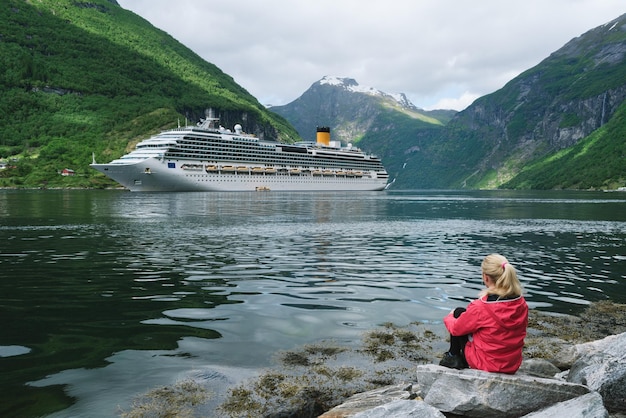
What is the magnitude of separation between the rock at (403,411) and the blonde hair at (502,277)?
80.2 inches

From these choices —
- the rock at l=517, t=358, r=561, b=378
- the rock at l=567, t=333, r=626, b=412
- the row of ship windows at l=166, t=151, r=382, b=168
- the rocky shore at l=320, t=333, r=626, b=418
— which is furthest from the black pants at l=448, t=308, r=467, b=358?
the row of ship windows at l=166, t=151, r=382, b=168

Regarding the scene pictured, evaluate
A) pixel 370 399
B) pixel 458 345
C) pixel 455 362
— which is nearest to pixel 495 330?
pixel 458 345

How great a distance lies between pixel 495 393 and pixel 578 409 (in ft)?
3.70

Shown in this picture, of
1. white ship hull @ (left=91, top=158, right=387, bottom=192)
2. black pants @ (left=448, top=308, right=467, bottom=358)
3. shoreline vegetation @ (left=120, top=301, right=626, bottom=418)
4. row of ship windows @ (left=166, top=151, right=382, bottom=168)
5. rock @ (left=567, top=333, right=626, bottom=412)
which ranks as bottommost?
shoreline vegetation @ (left=120, top=301, right=626, bottom=418)

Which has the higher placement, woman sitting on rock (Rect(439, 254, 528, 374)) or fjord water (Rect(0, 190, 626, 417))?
woman sitting on rock (Rect(439, 254, 528, 374))

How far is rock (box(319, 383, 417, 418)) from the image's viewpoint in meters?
7.52

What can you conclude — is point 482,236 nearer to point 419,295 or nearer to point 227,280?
point 419,295

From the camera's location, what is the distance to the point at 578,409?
6648 mm

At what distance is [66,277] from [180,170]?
122598mm

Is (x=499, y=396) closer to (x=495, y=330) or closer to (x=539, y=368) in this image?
(x=495, y=330)

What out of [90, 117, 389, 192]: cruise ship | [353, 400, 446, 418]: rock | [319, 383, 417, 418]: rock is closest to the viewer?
[353, 400, 446, 418]: rock

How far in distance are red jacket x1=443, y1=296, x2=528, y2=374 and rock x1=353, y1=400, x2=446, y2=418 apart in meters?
1.45

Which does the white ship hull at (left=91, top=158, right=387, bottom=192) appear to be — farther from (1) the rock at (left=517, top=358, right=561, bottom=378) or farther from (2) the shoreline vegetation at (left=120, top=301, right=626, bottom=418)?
(1) the rock at (left=517, top=358, right=561, bottom=378)

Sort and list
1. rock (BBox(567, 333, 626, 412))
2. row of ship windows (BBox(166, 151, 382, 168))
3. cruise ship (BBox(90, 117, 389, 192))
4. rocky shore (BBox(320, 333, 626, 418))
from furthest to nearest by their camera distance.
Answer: row of ship windows (BBox(166, 151, 382, 168)), cruise ship (BBox(90, 117, 389, 192)), rock (BBox(567, 333, 626, 412)), rocky shore (BBox(320, 333, 626, 418))
